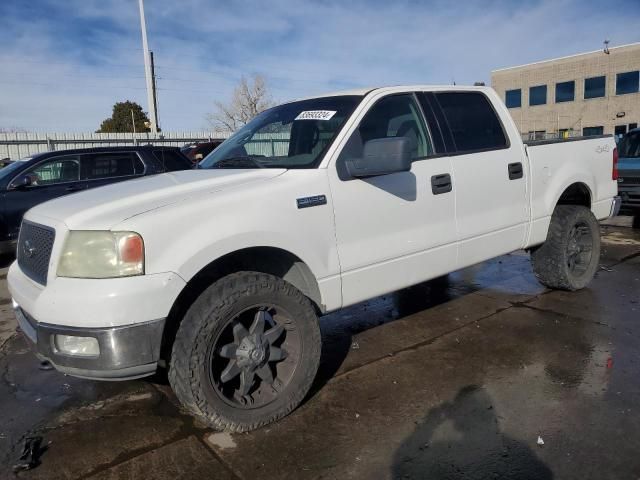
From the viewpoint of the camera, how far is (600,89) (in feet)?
125

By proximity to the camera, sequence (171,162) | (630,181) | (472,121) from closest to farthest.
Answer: (472,121) < (171,162) < (630,181)

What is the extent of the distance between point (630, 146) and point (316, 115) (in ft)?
26.8

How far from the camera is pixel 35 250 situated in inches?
113

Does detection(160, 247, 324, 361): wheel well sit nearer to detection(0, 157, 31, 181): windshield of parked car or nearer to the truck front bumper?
the truck front bumper

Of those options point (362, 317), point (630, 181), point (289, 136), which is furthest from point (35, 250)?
point (630, 181)

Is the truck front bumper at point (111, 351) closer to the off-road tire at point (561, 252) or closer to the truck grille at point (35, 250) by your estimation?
the truck grille at point (35, 250)

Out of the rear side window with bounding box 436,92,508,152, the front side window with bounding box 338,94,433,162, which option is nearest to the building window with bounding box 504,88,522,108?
Result: the rear side window with bounding box 436,92,508,152

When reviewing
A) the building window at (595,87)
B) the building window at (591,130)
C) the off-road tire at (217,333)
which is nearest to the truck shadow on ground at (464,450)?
the off-road tire at (217,333)

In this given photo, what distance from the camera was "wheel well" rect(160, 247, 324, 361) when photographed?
2848 mm

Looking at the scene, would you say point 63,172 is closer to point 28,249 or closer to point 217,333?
point 28,249

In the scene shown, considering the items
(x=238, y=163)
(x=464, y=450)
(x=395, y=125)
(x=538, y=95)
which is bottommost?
(x=464, y=450)

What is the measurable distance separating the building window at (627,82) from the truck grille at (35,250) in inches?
1659

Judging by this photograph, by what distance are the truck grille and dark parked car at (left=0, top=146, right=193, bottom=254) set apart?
475 cm

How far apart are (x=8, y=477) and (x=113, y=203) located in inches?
58.6
